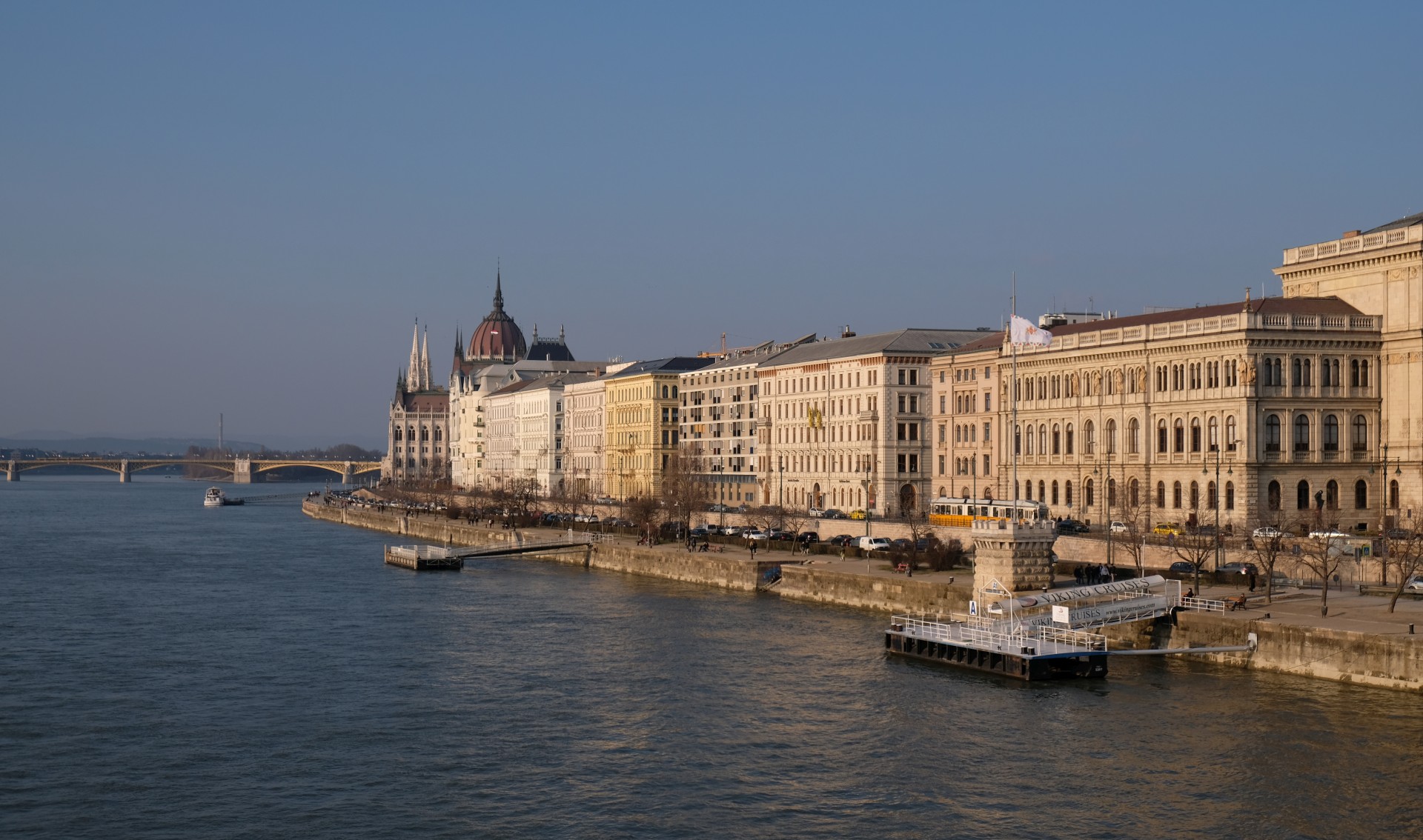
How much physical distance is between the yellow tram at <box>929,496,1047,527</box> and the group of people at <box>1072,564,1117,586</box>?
17493 mm

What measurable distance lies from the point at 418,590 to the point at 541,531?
4345cm

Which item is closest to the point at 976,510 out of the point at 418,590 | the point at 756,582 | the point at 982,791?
the point at 756,582

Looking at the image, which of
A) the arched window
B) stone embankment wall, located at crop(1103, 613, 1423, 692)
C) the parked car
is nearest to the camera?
stone embankment wall, located at crop(1103, 613, 1423, 692)

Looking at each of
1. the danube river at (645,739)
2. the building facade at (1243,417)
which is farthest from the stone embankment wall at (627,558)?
the building facade at (1243,417)

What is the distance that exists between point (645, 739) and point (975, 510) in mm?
58861

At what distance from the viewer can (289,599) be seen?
8588cm

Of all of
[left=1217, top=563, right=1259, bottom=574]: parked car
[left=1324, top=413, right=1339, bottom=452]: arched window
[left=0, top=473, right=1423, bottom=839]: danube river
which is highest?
[left=1324, top=413, right=1339, bottom=452]: arched window

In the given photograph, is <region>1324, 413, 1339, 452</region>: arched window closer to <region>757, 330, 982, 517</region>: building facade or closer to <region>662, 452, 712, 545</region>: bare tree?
<region>757, 330, 982, 517</region>: building facade

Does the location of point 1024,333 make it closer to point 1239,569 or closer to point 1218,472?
point 1239,569

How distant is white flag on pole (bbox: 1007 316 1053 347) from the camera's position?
71.8 meters

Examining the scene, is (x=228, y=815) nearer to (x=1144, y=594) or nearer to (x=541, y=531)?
(x=1144, y=594)

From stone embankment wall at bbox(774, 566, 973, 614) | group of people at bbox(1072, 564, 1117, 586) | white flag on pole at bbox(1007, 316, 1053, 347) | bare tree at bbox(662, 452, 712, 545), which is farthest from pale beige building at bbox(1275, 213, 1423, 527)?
bare tree at bbox(662, 452, 712, 545)

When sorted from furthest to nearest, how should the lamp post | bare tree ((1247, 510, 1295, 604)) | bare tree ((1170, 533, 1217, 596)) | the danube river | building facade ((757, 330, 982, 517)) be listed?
building facade ((757, 330, 982, 517)), the lamp post, bare tree ((1170, 533, 1217, 596)), bare tree ((1247, 510, 1295, 604)), the danube river

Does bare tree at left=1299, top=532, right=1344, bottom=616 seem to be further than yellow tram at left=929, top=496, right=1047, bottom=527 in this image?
No
